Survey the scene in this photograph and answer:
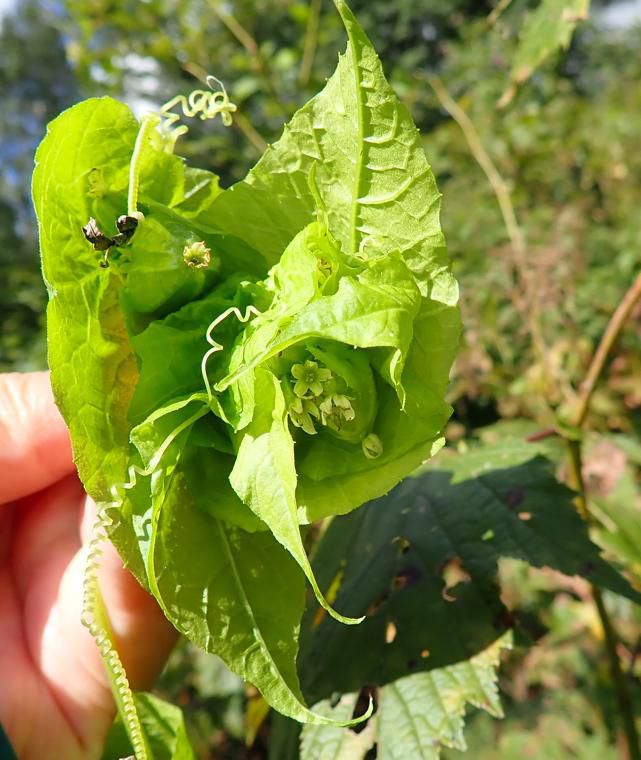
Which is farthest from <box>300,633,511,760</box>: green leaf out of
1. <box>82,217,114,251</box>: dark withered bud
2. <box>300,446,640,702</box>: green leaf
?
<box>82,217,114,251</box>: dark withered bud

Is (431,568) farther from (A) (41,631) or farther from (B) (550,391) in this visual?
(B) (550,391)

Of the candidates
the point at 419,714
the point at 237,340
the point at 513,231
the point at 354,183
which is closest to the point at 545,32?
the point at 513,231

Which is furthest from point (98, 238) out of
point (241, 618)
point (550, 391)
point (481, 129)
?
point (481, 129)

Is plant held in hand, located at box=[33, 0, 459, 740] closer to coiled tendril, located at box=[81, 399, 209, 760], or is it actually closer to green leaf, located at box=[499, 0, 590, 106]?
coiled tendril, located at box=[81, 399, 209, 760]

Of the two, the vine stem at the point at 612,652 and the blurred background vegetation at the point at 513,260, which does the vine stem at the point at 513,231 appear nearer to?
the blurred background vegetation at the point at 513,260

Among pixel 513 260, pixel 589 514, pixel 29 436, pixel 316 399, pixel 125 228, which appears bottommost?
pixel 513 260

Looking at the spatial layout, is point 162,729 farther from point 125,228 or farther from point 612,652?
point 612,652
